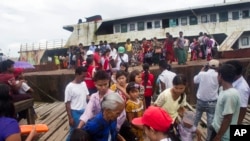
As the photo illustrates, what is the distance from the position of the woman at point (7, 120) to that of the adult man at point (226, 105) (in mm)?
2059

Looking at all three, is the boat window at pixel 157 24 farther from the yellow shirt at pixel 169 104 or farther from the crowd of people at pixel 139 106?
the yellow shirt at pixel 169 104

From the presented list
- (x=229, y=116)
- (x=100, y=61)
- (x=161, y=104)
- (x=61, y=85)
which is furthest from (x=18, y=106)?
→ (x=61, y=85)

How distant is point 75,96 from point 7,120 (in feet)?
7.35

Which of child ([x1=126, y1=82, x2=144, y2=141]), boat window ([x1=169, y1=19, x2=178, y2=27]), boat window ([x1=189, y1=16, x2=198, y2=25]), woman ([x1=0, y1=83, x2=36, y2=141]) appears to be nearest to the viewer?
woman ([x1=0, y1=83, x2=36, y2=141])

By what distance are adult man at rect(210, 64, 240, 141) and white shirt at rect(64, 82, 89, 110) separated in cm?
214

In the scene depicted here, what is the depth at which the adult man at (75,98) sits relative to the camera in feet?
15.4

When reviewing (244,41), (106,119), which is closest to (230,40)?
(244,41)

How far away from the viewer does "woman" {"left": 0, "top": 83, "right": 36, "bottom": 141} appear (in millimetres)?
2418

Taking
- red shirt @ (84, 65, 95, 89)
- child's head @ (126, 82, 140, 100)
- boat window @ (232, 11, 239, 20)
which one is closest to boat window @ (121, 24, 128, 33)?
boat window @ (232, 11, 239, 20)

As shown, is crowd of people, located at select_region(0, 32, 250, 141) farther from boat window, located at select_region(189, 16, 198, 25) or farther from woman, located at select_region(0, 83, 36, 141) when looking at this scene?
boat window, located at select_region(189, 16, 198, 25)

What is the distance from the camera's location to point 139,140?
4344 mm

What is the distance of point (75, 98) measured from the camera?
15.5ft

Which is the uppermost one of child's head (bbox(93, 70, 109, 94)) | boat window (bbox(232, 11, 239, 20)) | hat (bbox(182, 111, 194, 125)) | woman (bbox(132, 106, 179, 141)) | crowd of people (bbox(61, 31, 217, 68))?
boat window (bbox(232, 11, 239, 20))

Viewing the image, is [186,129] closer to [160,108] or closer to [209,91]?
[160,108]
